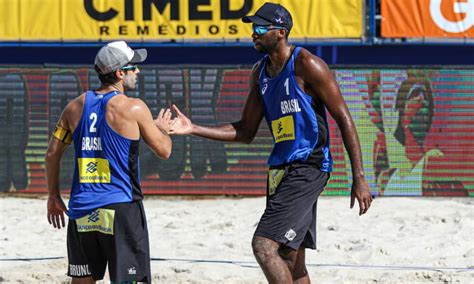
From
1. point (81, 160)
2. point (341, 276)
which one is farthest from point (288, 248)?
point (341, 276)

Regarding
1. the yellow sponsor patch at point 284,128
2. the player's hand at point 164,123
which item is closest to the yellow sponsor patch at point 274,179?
the yellow sponsor patch at point 284,128

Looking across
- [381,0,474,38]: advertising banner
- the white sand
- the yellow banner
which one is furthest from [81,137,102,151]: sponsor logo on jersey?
[381,0,474,38]: advertising banner

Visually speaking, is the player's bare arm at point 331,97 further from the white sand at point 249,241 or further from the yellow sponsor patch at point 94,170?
the white sand at point 249,241

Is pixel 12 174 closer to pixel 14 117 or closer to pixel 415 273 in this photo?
pixel 14 117

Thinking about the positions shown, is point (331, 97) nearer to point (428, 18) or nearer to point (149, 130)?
point (149, 130)

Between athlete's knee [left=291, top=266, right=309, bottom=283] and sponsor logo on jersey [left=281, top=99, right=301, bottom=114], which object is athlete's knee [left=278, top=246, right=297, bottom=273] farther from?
sponsor logo on jersey [left=281, top=99, right=301, bottom=114]

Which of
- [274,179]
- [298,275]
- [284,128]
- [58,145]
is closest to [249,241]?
[298,275]

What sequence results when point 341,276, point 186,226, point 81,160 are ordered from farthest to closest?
1. point 186,226
2. point 341,276
3. point 81,160

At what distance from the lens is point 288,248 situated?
6348 millimetres

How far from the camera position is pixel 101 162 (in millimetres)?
6027

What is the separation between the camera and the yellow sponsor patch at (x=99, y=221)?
604 centimetres

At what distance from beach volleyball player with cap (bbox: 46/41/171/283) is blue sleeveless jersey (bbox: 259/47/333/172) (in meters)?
0.75

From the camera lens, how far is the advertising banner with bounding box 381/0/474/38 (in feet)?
46.2

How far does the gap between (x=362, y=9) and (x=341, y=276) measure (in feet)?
20.4
